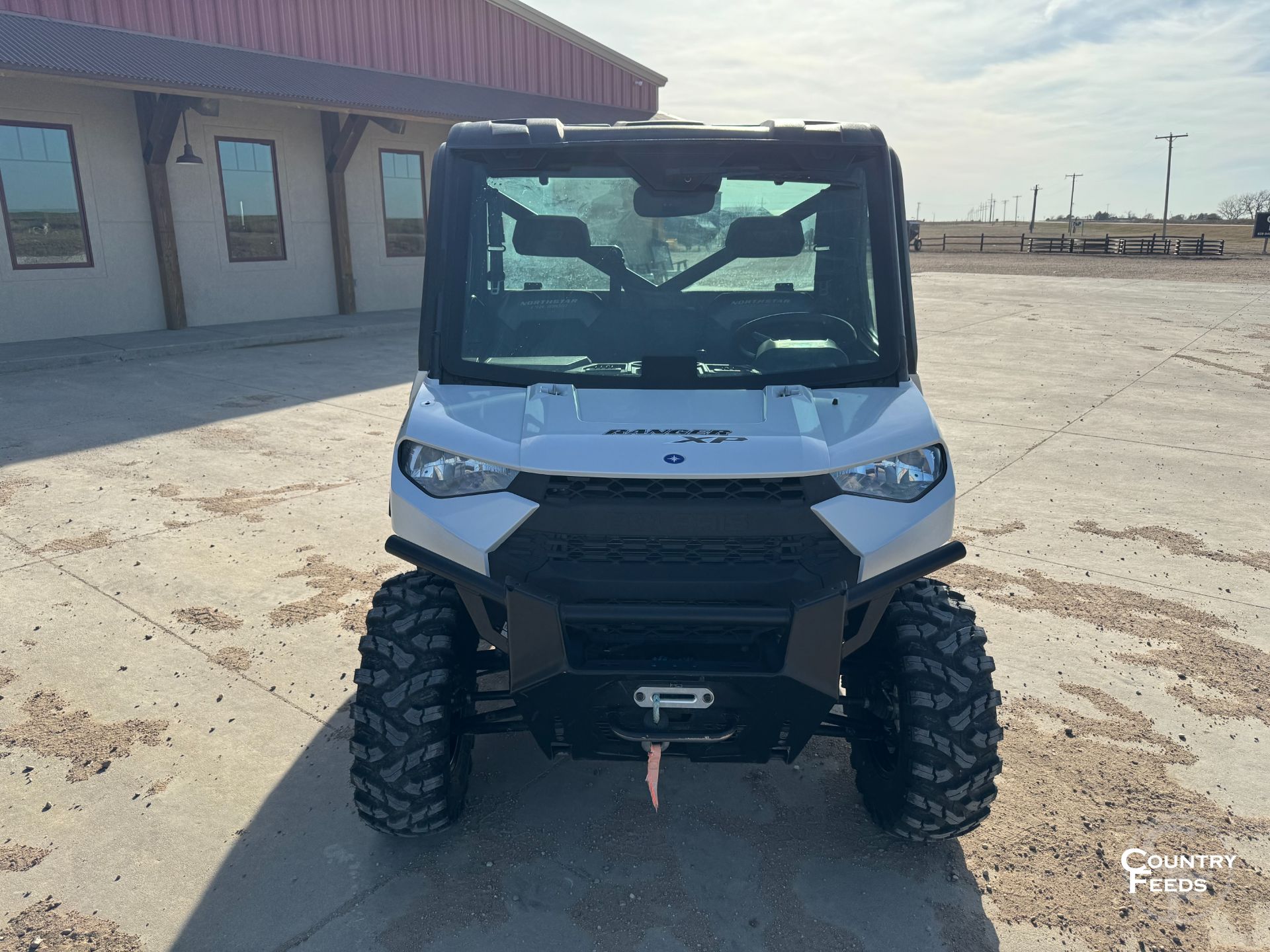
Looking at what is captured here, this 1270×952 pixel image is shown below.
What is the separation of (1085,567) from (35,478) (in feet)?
23.5

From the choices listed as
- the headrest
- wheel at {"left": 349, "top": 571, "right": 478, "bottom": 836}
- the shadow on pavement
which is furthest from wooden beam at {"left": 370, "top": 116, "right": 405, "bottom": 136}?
wheel at {"left": 349, "top": 571, "right": 478, "bottom": 836}

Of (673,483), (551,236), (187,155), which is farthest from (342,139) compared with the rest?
(673,483)

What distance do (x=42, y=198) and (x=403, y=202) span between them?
21.9ft

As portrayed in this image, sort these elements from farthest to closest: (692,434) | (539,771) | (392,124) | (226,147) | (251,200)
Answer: (392,124) < (251,200) < (226,147) < (539,771) < (692,434)

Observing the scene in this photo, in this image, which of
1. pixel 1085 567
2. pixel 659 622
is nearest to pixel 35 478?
pixel 659 622

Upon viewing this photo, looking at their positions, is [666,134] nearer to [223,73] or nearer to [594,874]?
[594,874]

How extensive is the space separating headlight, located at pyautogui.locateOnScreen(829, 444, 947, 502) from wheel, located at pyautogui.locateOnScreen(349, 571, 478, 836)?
1273 mm

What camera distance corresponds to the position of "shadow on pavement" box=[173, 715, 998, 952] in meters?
2.56

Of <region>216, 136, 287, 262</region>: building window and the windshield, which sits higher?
<region>216, 136, 287, 262</region>: building window

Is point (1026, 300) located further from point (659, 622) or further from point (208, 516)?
point (659, 622)

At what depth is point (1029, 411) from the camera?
948cm

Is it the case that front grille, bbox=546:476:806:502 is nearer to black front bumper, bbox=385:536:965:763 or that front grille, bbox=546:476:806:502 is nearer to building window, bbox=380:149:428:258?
black front bumper, bbox=385:536:965:763

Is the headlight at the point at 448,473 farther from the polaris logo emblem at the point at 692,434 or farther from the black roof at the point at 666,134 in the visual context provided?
the black roof at the point at 666,134

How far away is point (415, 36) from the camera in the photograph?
18.0 meters
